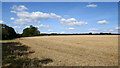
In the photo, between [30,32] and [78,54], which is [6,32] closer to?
[30,32]

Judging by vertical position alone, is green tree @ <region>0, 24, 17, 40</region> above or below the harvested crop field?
above

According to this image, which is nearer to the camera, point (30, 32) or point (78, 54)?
point (78, 54)

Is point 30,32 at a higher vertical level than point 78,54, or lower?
higher

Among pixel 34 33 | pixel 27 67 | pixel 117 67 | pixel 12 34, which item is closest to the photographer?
pixel 27 67

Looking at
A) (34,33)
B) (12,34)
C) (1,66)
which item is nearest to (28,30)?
(34,33)

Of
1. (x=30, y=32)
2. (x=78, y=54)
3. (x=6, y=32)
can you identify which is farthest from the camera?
(x=30, y=32)

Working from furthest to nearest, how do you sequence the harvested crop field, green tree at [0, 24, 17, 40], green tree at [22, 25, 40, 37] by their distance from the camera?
1. green tree at [22, 25, 40, 37]
2. green tree at [0, 24, 17, 40]
3. the harvested crop field

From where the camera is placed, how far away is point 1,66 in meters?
7.19

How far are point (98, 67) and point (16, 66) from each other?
691 centimetres

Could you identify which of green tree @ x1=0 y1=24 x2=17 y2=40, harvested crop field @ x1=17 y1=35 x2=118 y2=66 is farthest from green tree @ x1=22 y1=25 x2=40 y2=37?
harvested crop field @ x1=17 y1=35 x2=118 y2=66

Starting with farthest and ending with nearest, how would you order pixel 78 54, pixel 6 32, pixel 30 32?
pixel 30 32 < pixel 6 32 < pixel 78 54

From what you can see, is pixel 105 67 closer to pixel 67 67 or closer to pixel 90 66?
pixel 90 66

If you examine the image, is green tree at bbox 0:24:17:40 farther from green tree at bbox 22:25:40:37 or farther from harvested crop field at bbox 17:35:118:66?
harvested crop field at bbox 17:35:118:66

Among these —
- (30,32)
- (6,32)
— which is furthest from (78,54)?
(30,32)
